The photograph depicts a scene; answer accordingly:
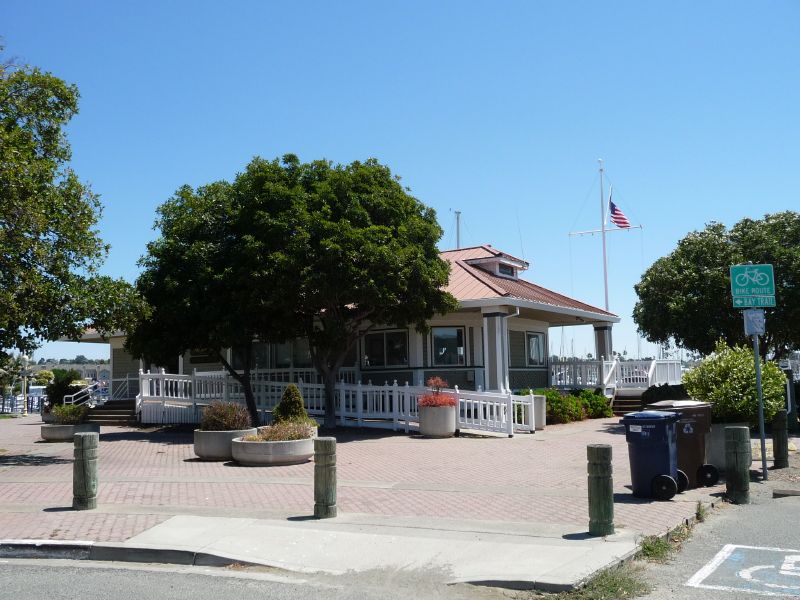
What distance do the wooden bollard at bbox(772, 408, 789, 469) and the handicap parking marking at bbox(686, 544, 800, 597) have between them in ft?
19.1

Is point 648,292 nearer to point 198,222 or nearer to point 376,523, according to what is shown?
point 198,222

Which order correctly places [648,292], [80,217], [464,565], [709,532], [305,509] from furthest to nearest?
[648,292] < [80,217] < [305,509] < [709,532] < [464,565]

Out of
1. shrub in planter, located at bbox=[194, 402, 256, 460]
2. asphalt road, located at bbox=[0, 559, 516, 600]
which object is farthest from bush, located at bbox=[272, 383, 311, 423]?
asphalt road, located at bbox=[0, 559, 516, 600]

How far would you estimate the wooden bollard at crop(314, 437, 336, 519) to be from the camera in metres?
9.18

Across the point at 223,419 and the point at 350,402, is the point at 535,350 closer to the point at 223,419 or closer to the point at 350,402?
the point at 350,402

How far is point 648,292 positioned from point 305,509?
49.7 ft

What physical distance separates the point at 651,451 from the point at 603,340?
63.3ft

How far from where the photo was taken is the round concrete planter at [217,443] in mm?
15078

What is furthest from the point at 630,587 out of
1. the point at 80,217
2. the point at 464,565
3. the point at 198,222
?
the point at 198,222

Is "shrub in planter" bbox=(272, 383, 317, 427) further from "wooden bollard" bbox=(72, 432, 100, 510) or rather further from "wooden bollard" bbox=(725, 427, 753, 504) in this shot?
"wooden bollard" bbox=(725, 427, 753, 504)

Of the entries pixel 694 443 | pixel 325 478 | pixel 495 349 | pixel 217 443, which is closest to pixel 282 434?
pixel 217 443

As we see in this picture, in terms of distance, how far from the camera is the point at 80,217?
15805mm

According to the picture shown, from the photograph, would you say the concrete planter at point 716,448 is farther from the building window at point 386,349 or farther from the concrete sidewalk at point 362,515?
the building window at point 386,349

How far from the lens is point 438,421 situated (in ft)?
62.2
